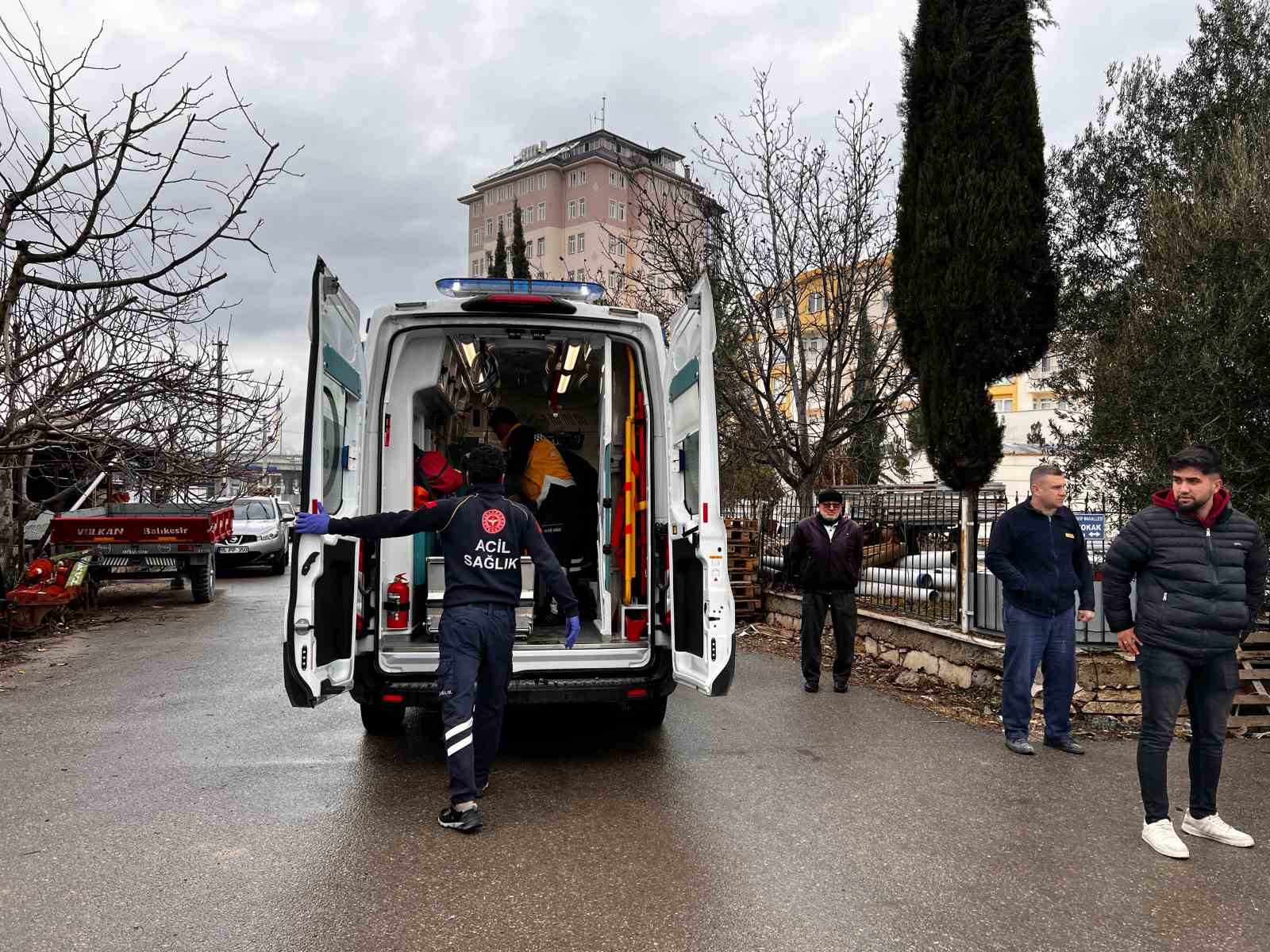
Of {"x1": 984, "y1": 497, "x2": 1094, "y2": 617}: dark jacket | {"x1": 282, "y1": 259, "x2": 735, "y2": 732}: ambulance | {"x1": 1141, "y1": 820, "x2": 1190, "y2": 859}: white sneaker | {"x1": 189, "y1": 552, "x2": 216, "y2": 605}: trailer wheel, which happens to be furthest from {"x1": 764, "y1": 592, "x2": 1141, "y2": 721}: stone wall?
{"x1": 189, "y1": 552, "x2": 216, "y2": 605}: trailer wheel

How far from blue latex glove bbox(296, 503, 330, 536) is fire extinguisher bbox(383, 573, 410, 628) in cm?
136

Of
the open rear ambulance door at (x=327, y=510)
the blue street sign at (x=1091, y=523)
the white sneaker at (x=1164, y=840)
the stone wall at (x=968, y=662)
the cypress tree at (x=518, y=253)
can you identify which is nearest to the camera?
the white sneaker at (x=1164, y=840)

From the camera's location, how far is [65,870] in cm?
371

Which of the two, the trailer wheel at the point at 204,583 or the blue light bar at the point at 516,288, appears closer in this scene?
the blue light bar at the point at 516,288

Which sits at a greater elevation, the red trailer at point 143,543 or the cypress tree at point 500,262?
the cypress tree at point 500,262

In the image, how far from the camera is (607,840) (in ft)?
13.4

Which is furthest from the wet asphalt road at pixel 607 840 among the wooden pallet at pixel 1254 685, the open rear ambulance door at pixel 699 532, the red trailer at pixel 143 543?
the red trailer at pixel 143 543

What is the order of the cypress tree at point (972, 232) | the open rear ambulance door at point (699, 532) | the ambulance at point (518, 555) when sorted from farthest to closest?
the cypress tree at point (972, 232), the open rear ambulance door at point (699, 532), the ambulance at point (518, 555)

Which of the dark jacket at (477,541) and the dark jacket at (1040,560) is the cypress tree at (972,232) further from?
the dark jacket at (477,541)

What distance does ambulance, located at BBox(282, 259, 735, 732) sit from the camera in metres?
4.59

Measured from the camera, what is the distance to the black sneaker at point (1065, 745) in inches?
221

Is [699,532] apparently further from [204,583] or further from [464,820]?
[204,583]

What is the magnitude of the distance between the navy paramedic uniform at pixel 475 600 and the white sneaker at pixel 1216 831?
10.1 feet

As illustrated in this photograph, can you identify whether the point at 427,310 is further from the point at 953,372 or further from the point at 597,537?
the point at 953,372
